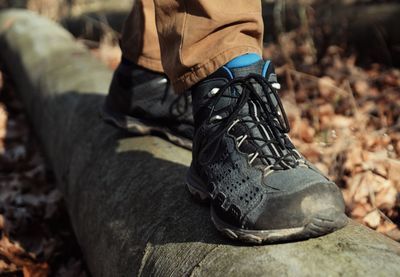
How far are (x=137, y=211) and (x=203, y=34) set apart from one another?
0.69m

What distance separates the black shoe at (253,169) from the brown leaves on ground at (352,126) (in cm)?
88

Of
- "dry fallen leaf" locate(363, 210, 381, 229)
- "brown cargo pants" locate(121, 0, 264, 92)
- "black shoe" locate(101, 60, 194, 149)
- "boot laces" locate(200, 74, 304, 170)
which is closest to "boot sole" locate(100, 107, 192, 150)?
"black shoe" locate(101, 60, 194, 149)

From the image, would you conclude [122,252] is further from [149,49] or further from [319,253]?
[149,49]

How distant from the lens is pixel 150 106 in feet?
8.21

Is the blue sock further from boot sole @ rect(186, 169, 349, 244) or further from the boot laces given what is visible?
boot sole @ rect(186, 169, 349, 244)

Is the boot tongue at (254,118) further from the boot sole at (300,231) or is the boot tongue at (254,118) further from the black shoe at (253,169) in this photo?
the boot sole at (300,231)

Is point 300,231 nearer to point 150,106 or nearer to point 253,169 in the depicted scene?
point 253,169

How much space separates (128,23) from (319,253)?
5.21 ft

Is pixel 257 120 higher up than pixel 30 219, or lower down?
higher up

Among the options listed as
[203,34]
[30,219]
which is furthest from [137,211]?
[30,219]

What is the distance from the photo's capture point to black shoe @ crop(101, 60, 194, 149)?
96.4 inches

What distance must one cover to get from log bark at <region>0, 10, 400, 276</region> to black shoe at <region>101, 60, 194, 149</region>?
7 centimetres

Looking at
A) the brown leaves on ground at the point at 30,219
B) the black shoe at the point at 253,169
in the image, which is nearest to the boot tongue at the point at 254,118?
the black shoe at the point at 253,169

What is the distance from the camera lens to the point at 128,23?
258cm
